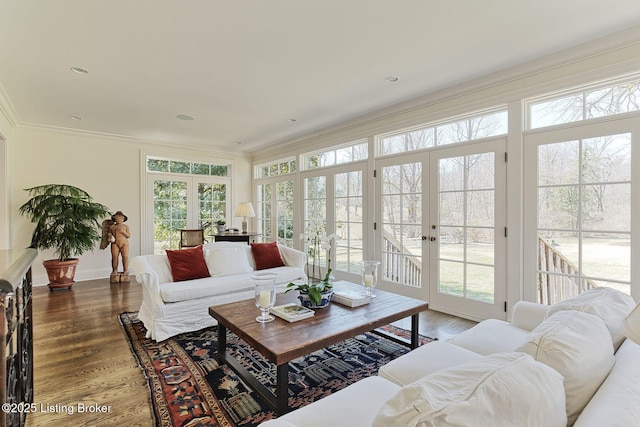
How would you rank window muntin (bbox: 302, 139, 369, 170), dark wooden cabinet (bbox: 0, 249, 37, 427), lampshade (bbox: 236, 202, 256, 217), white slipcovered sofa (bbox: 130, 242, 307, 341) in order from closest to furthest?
dark wooden cabinet (bbox: 0, 249, 37, 427), white slipcovered sofa (bbox: 130, 242, 307, 341), window muntin (bbox: 302, 139, 369, 170), lampshade (bbox: 236, 202, 256, 217)

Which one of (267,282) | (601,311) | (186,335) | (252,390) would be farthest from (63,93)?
(601,311)

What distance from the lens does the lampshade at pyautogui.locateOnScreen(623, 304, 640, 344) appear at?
2.71ft

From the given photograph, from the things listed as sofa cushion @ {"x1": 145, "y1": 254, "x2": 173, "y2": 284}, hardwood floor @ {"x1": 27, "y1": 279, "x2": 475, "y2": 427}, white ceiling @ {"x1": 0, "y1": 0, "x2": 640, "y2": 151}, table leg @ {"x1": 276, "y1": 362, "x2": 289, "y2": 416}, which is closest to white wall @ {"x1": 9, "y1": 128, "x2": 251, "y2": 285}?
white ceiling @ {"x1": 0, "y1": 0, "x2": 640, "y2": 151}

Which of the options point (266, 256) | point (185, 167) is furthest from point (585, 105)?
point (185, 167)

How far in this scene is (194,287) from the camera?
312 cm

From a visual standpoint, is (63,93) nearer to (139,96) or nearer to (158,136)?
(139,96)

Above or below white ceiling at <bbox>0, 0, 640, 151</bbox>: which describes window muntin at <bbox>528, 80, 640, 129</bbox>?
below

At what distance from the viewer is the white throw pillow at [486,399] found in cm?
65

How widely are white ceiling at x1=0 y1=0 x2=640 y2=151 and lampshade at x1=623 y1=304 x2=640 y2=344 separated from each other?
2022 millimetres

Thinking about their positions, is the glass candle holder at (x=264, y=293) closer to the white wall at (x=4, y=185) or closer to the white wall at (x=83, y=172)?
the white wall at (x=4, y=185)

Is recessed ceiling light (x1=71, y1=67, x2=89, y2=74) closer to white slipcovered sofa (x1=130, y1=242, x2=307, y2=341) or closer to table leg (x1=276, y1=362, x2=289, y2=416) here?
white slipcovered sofa (x1=130, y1=242, x2=307, y2=341)

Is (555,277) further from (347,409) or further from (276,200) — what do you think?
(276,200)

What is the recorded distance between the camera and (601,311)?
4.38 ft

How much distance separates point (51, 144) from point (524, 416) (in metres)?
6.59
